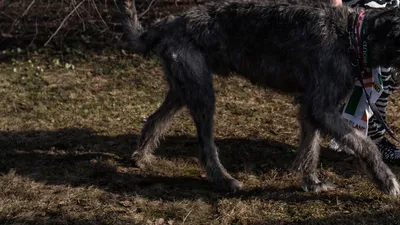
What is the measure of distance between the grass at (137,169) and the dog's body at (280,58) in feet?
0.99

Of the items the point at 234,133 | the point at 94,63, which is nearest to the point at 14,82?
the point at 94,63

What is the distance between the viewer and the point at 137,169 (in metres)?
5.12

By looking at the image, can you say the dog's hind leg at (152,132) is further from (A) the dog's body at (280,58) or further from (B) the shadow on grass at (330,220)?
(B) the shadow on grass at (330,220)

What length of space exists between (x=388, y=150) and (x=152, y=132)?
7.61ft

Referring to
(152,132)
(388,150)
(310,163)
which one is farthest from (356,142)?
(152,132)

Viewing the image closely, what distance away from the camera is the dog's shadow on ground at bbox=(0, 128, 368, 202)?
182 inches

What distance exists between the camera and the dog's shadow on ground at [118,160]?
15.2 feet

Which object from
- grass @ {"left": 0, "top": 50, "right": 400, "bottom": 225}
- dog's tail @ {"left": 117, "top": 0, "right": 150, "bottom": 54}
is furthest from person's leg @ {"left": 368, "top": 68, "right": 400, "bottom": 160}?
dog's tail @ {"left": 117, "top": 0, "right": 150, "bottom": 54}

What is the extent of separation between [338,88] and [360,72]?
0.21 meters

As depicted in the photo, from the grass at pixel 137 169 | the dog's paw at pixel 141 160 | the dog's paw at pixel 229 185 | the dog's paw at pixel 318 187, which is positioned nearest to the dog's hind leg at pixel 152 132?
the dog's paw at pixel 141 160

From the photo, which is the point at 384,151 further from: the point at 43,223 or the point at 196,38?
the point at 43,223

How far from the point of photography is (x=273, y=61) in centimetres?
442

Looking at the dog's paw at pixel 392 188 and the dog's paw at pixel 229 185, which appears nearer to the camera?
the dog's paw at pixel 392 188

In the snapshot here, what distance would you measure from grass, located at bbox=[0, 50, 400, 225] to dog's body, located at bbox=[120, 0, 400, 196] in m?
0.30
